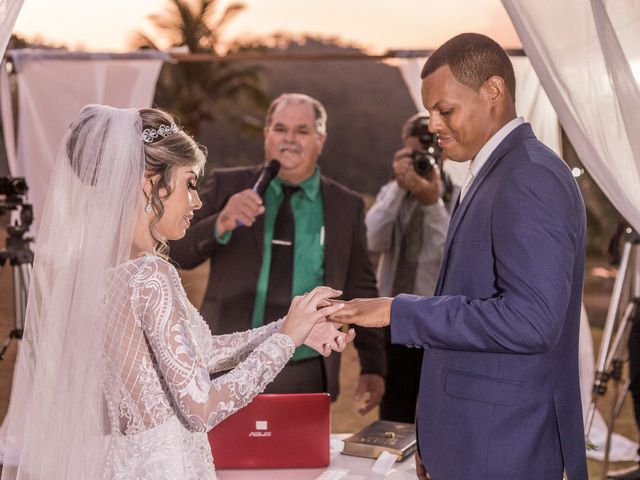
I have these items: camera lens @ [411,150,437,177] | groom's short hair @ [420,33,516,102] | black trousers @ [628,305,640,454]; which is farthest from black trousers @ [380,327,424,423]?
groom's short hair @ [420,33,516,102]

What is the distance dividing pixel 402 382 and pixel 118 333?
102 inches

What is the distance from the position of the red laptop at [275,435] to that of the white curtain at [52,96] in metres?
3.60

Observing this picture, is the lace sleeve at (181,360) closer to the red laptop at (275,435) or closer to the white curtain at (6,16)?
the red laptop at (275,435)

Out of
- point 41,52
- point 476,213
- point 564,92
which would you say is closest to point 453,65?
point 476,213

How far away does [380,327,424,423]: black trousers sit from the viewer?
13.9 feet

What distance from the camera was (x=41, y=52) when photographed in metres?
5.41

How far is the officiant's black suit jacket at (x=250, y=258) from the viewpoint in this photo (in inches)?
142

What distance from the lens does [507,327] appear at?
1782 millimetres

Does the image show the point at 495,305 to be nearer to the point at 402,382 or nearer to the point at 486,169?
the point at 486,169

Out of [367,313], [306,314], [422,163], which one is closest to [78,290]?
[306,314]

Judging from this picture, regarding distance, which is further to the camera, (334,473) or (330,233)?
(330,233)

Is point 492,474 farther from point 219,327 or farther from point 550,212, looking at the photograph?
point 219,327

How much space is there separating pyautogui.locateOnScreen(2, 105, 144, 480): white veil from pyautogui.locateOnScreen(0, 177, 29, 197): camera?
6.41ft

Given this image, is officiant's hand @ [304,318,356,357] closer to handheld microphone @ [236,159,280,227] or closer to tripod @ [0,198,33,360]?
handheld microphone @ [236,159,280,227]
